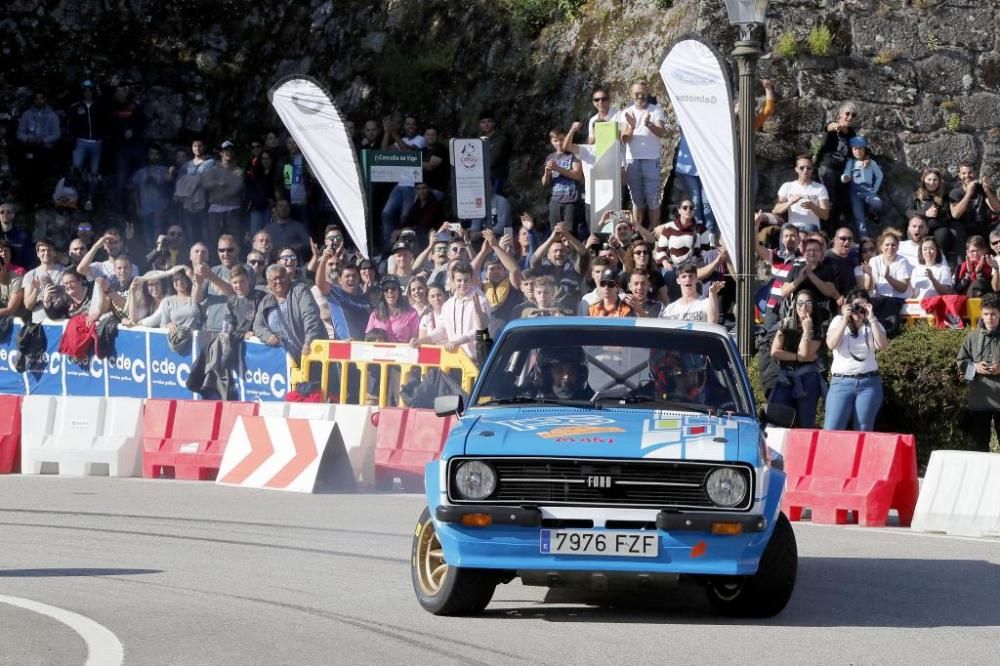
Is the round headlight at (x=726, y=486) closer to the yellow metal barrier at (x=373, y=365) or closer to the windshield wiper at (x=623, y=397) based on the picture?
the windshield wiper at (x=623, y=397)

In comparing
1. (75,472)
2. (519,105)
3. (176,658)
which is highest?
(519,105)

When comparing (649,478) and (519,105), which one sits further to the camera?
(519,105)

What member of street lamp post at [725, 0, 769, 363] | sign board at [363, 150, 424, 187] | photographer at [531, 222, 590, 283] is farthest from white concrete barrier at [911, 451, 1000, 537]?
sign board at [363, 150, 424, 187]

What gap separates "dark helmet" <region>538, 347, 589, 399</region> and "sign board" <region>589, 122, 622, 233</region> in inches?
474

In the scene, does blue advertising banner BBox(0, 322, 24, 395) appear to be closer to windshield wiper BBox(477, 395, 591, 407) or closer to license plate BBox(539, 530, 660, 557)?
windshield wiper BBox(477, 395, 591, 407)

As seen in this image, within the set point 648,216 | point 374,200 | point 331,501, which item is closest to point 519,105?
point 374,200

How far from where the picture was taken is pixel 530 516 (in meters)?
8.92

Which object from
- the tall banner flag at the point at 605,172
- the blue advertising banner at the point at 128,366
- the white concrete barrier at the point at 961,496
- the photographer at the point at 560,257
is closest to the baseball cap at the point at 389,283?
the photographer at the point at 560,257

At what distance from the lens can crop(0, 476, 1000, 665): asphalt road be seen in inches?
330

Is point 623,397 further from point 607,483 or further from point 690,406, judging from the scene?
point 607,483

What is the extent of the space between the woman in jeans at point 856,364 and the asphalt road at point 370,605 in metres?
2.19

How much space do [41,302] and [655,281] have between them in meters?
9.10

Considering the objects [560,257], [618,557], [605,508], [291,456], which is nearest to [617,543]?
[618,557]

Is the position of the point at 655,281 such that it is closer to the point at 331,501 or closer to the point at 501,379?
the point at 331,501
